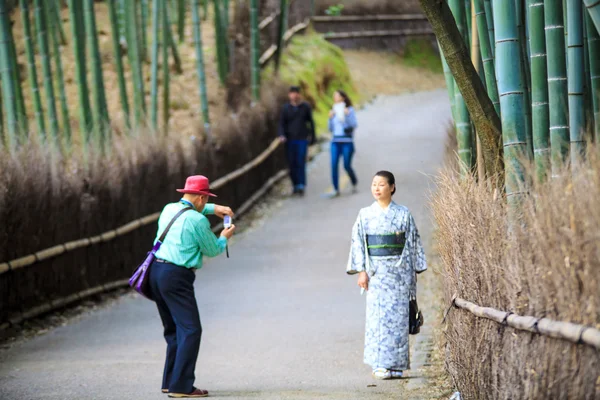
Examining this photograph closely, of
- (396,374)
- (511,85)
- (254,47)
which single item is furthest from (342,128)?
(511,85)

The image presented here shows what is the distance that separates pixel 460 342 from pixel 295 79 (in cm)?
1714

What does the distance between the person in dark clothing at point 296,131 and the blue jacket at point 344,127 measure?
0.69 meters

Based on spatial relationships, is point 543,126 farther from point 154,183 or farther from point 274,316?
point 154,183

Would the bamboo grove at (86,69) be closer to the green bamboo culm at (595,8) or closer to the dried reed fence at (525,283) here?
the dried reed fence at (525,283)

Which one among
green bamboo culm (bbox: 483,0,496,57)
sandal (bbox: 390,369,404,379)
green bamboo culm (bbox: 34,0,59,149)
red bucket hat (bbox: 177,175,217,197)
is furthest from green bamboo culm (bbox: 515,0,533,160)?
green bamboo culm (bbox: 34,0,59,149)

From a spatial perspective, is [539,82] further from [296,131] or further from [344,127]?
[296,131]

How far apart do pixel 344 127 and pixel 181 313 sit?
8534mm

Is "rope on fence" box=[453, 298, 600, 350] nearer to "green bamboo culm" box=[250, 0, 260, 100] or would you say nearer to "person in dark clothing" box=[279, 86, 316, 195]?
"person in dark clothing" box=[279, 86, 316, 195]

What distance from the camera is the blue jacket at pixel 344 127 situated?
560 inches

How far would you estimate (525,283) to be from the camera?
4.13m

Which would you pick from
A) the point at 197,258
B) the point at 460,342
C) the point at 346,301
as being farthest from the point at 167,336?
the point at 346,301

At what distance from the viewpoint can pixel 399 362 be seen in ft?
20.7

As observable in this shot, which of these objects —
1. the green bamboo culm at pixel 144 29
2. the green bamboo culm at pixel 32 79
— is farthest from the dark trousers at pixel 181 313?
the green bamboo culm at pixel 144 29

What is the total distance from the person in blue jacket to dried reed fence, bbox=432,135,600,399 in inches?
340
